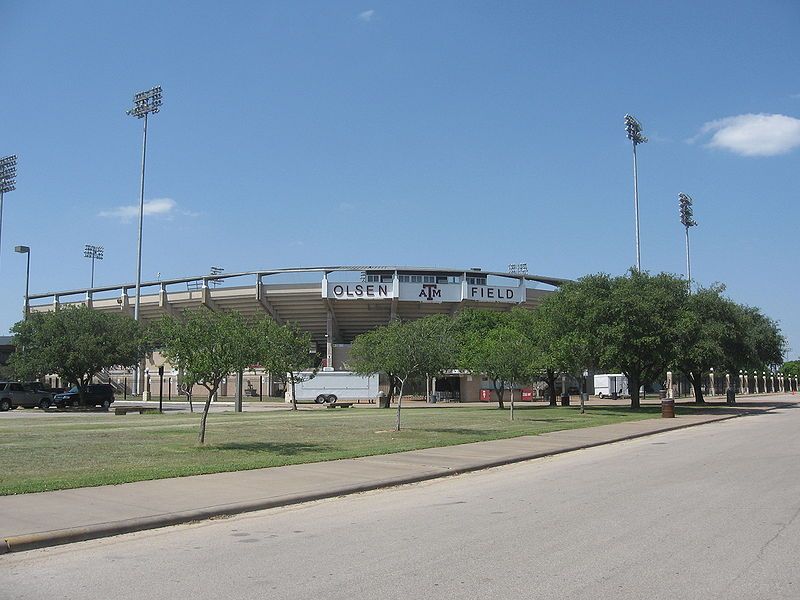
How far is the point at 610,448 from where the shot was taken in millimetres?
21844

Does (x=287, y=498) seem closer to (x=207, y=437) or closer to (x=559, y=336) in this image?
(x=207, y=437)

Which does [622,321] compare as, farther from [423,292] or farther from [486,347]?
[423,292]

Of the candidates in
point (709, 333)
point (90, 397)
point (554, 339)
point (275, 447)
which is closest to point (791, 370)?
point (709, 333)

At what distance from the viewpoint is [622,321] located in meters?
44.0

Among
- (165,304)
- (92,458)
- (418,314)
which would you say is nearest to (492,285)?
(418,314)

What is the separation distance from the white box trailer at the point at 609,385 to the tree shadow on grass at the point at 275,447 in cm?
6851

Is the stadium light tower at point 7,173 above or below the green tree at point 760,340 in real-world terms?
above

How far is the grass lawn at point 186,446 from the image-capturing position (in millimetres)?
14203

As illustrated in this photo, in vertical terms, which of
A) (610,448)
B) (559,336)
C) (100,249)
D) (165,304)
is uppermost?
(100,249)

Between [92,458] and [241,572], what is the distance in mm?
10830

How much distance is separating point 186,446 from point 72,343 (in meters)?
34.2

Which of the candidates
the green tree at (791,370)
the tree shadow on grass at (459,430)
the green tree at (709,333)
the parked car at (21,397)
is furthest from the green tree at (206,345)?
the green tree at (791,370)

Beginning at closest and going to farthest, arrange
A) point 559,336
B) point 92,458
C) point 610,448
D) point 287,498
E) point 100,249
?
point 287,498
point 92,458
point 610,448
point 559,336
point 100,249

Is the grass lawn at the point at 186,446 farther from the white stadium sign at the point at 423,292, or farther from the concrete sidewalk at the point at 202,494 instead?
the white stadium sign at the point at 423,292
